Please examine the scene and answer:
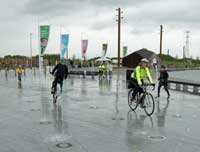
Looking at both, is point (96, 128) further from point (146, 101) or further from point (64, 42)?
point (64, 42)

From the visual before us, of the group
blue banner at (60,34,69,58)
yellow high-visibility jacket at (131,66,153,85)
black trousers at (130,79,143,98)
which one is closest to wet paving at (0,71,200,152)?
black trousers at (130,79,143,98)

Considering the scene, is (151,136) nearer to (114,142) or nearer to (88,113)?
(114,142)

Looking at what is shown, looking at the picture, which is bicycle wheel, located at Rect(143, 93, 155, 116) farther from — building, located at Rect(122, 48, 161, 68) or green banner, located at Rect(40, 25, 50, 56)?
building, located at Rect(122, 48, 161, 68)

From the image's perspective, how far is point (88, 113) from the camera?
32.1 feet

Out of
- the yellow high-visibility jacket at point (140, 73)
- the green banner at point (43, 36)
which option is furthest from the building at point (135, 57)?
the yellow high-visibility jacket at point (140, 73)

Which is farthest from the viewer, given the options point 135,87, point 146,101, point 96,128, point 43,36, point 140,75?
point 43,36

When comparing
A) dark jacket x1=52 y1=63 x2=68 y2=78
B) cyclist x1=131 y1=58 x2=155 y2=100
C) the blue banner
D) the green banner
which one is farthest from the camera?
the blue banner

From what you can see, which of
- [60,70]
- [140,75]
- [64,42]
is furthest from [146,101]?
[64,42]

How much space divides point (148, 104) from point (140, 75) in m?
1.03

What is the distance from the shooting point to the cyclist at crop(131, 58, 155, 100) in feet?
30.9

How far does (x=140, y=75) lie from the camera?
9.64 meters

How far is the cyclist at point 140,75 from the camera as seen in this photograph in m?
9.42

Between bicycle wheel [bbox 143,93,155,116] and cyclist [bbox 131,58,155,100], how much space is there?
34 centimetres

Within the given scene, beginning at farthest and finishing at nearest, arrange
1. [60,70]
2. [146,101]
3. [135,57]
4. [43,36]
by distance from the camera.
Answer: [135,57]
[43,36]
[60,70]
[146,101]
